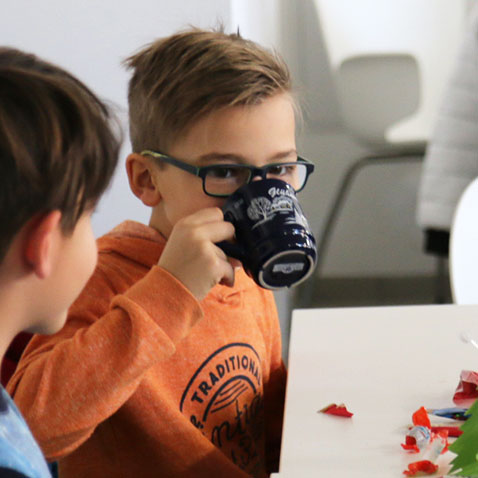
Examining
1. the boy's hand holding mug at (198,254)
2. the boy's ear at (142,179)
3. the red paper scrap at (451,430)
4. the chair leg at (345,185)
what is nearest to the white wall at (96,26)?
the boy's ear at (142,179)

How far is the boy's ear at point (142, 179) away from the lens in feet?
3.71

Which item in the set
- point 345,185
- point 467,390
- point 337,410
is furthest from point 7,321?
point 345,185

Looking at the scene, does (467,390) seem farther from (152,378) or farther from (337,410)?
(152,378)

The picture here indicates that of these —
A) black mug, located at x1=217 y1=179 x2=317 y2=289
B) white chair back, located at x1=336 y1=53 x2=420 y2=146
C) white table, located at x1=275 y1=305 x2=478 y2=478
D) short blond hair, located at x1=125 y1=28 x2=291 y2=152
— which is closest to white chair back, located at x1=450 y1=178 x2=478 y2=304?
white table, located at x1=275 y1=305 x2=478 y2=478

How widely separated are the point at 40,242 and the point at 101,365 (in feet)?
0.77

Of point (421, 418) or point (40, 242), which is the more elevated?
point (40, 242)

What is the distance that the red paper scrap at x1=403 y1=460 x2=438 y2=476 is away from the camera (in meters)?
0.70

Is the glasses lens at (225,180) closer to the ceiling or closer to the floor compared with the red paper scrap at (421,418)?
closer to the ceiling

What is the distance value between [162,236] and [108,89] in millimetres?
741

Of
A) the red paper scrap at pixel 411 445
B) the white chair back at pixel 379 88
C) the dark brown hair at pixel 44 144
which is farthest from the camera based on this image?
the white chair back at pixel 379 88

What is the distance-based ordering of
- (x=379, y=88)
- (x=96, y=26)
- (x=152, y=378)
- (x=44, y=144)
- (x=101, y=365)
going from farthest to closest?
(x=379, y=88), (x=96, y=26), (x=152, y=378), (x=101, y=365), (x=44, y=144)

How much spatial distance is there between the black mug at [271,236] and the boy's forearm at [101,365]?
3.3 inches

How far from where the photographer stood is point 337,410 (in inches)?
33.4

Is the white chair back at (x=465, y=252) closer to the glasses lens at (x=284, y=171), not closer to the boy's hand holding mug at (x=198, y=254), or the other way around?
the glasses lens at (x=284, y=171)
